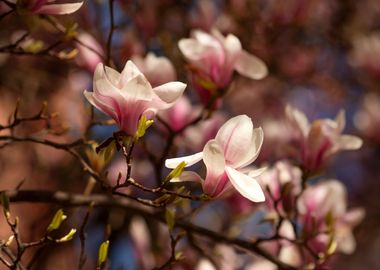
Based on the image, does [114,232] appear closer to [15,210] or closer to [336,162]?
[15,210]

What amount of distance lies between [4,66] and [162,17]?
1.78ft

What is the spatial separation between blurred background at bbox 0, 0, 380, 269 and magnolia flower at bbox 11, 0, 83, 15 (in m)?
0.29

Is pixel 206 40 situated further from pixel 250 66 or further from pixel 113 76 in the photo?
pixel 113 76

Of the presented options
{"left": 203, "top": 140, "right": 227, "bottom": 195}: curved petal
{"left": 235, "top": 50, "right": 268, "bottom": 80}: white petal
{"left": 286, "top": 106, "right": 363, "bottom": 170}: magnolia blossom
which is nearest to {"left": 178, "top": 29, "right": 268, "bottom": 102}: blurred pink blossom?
{"left": 235, "top": 50, "right": 268, "bottom": 80}: white petal

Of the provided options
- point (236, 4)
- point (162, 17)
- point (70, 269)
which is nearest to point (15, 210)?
point (70, 269)

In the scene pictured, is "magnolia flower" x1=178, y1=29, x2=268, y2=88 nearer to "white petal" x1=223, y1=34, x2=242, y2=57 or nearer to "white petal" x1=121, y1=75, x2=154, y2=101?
"white petal" x1=223, y1=34, x2=242, y2=57

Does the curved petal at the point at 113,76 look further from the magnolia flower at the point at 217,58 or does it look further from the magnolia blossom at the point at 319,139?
the magnolia blossom at the point at 319,139

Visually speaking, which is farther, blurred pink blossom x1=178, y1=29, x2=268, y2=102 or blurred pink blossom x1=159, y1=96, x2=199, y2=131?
blurred pink blossom x1=159, y1=96, x2=199, y2=131

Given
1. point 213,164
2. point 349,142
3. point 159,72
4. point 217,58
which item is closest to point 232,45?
point 217,58

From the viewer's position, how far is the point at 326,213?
1.26 metres

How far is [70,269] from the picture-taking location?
228cm

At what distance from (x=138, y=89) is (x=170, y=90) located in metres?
0.05

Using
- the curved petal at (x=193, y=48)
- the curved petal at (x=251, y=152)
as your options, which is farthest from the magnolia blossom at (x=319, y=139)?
the curved petal at (x=251, y=152)

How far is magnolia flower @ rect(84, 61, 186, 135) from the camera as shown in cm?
85
